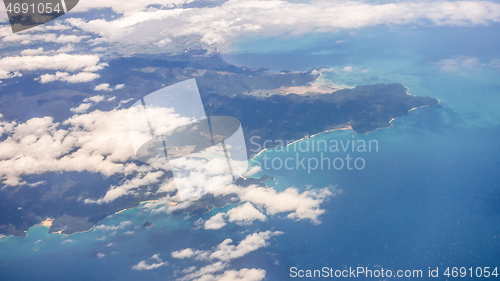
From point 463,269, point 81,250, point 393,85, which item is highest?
point 393,85

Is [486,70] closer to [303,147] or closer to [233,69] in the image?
[303,147]

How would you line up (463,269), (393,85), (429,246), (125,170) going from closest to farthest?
(463,269) < (429,246) < (125,170) < (393,85)

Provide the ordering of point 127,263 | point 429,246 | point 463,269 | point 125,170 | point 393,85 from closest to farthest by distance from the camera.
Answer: point 463,269 → point 429,246 → point 127,263 → point 125,170 → point 393,85

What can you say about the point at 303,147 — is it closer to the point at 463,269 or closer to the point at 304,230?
the point at 304,230

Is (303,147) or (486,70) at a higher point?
(486,70)

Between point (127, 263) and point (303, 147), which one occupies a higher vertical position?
point (303, 147)

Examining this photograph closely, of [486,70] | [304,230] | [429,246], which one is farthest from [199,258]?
[486,70]

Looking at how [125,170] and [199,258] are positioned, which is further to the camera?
[125,170]

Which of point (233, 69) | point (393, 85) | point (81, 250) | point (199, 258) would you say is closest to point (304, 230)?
point (199, 258)

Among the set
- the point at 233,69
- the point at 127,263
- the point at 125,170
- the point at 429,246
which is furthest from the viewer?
the point at 233,69
